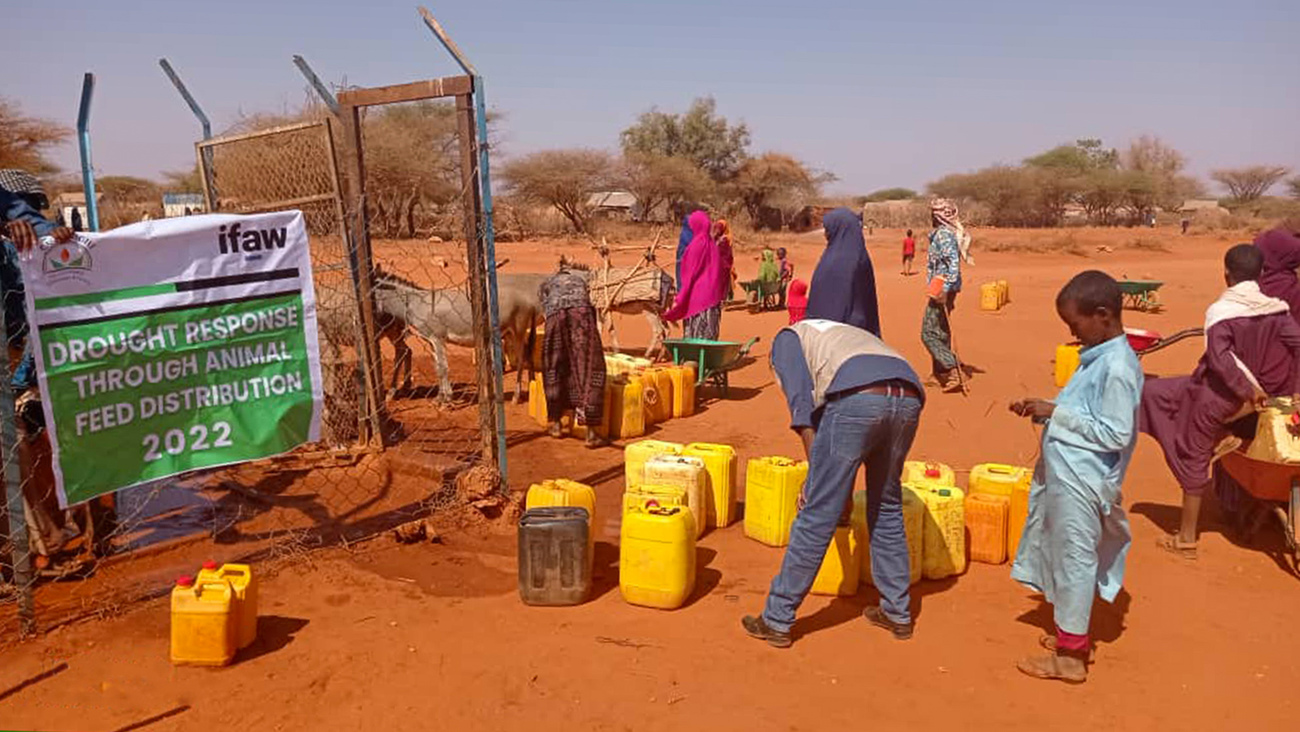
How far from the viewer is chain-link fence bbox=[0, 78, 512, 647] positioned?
4.89m

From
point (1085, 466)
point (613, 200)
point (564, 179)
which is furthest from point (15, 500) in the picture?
point (613, 200)

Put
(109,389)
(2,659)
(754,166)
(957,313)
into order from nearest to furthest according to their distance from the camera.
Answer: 1. (2,659)
2. (109,389)
3. (957,313)
4. (754,166)

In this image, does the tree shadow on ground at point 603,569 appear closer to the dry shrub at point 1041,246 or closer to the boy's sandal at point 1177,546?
the boy's sandal at point 1177,546

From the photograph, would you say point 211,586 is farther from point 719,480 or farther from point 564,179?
point 564,179

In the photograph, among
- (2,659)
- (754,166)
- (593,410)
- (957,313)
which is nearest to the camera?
(2,659)

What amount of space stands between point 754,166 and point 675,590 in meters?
42.9

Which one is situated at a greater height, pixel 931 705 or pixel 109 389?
pixel 109 389

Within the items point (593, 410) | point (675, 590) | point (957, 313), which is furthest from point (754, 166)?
point (675, 590)

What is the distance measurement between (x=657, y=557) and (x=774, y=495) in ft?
3.94

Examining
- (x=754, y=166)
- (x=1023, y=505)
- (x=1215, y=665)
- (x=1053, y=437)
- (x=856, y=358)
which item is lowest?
(x=1215, y=665)

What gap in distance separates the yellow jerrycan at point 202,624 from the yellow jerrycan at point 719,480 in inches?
117

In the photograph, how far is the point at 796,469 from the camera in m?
5.49

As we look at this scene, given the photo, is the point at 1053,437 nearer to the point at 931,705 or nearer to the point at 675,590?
the point at 931,705

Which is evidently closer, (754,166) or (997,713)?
(997,713)
